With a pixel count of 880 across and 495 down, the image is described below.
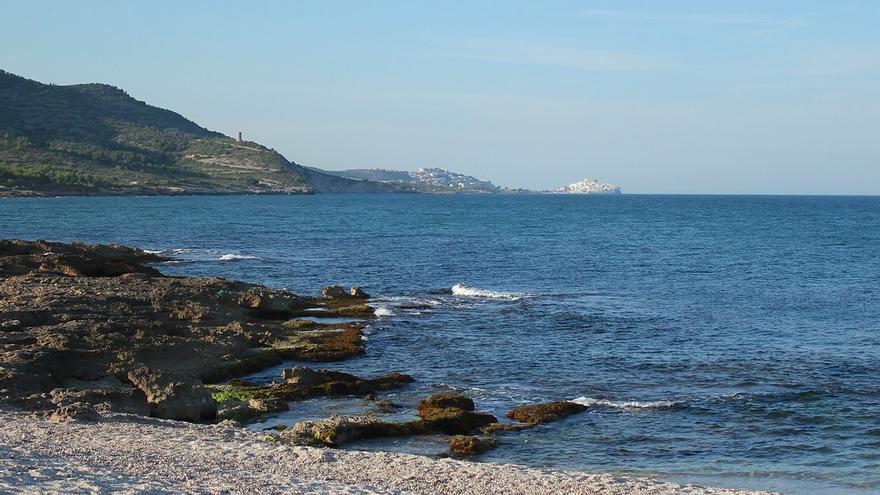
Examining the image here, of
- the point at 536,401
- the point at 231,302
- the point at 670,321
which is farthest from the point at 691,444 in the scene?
the point at 231,302

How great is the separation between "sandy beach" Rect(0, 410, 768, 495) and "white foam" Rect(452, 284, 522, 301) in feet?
99.7

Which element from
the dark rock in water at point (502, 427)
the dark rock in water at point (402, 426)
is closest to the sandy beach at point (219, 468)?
the dark rock in water at point (402, 426)

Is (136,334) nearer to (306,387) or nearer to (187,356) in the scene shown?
(187,356)

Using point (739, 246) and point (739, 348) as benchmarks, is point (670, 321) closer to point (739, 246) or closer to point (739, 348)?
point (739, 348)

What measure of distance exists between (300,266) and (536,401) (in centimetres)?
4158

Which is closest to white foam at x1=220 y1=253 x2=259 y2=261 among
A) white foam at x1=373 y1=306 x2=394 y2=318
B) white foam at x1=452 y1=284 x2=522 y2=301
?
white foam at x1=452 y1=284 x2=522 y2=301

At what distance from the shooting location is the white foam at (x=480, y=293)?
51.2m

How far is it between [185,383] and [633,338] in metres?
20.5

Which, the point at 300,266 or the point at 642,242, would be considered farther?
the point at 642,242

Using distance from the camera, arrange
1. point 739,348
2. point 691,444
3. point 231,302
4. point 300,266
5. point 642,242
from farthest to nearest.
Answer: point 642,242
point 300,266
point 231,302
point 739,348
point 691,444

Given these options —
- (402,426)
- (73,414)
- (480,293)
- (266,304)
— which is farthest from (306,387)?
(480,293)

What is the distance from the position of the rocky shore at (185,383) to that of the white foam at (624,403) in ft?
2.78

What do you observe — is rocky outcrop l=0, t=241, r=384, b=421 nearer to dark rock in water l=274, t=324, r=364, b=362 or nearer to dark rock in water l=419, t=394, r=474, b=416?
dark rock in water l=274, t=324, r=364, b=362

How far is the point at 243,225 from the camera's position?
382ft
